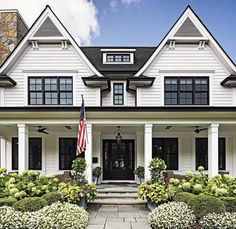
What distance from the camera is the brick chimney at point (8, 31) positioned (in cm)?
2114

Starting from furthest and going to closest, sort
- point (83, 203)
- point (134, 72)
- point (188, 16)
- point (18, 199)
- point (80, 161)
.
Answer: point (134, 72) < point (188, 16) < point (80, 161) < point (83, 203) < point (18, 199)

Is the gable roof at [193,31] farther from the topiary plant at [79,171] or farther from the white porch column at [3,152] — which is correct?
the white porch column at [3,152]

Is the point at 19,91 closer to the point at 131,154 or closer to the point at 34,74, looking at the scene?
the point at 34,74

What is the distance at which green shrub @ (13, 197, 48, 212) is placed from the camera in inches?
316

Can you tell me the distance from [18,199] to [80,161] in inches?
110

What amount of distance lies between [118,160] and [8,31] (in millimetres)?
13315

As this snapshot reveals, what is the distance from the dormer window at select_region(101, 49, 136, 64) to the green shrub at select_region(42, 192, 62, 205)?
9.65 metres

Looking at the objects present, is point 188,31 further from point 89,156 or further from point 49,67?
point 89,156

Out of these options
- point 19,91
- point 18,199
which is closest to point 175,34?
point 19,91

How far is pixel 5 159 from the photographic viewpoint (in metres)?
15.2

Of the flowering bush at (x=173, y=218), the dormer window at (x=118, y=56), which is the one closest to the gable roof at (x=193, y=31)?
the dormer window at (x=118, y=56)

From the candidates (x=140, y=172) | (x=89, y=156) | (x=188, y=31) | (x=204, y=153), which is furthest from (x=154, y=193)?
(x=188, y=31)

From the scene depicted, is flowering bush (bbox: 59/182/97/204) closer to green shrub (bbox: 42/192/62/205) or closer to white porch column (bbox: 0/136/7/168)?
green shrub (bbox: 42/192/62/205)

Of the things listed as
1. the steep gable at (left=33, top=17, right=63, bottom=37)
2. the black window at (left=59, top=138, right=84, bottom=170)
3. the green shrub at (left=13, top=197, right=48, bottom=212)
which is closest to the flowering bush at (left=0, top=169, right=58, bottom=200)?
the green shrub at (left=13, top=197, right=48, bottom=212)
